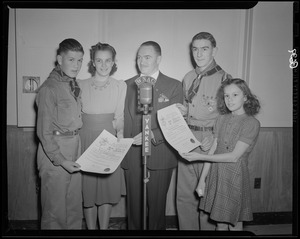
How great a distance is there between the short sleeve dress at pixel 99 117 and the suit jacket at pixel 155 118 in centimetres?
5

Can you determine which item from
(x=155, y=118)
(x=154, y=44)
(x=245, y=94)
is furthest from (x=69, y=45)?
(x=245, y=94)

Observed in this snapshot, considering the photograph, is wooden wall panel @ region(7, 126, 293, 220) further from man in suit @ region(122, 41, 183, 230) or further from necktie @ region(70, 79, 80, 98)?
necktie @ region(70, 79, 80, 98)

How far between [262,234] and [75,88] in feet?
5.63

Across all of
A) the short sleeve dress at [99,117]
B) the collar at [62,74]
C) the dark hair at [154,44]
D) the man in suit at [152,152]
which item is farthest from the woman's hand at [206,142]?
the collar at [62,74]

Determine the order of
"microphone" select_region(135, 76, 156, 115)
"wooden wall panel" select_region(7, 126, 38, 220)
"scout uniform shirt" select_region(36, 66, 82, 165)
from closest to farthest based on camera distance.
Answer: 1. "microphone" select_region(135, 76, 156, 115)
2. "scout uniform shirt" select_region(36, 66, 82, 165)
3. "wooden wall panel" select_region(7, 126, 38, 220)

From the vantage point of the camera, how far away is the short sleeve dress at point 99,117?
73.7 inches

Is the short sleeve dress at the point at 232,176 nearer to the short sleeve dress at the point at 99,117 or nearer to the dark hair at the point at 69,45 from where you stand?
the short sleeve dress at the point at 99,117

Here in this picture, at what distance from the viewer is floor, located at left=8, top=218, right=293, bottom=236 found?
6.54 ft

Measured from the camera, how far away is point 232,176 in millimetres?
1885

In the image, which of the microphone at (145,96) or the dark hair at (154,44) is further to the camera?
the dark hair at (154,44)

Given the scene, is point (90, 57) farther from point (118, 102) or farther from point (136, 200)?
point (136, 200)

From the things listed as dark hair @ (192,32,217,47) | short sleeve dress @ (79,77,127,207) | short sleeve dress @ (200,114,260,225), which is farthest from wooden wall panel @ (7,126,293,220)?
dark hair @ (192,32,217,47)

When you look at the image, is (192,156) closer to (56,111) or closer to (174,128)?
(174,128)

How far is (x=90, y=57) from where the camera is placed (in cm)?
188
